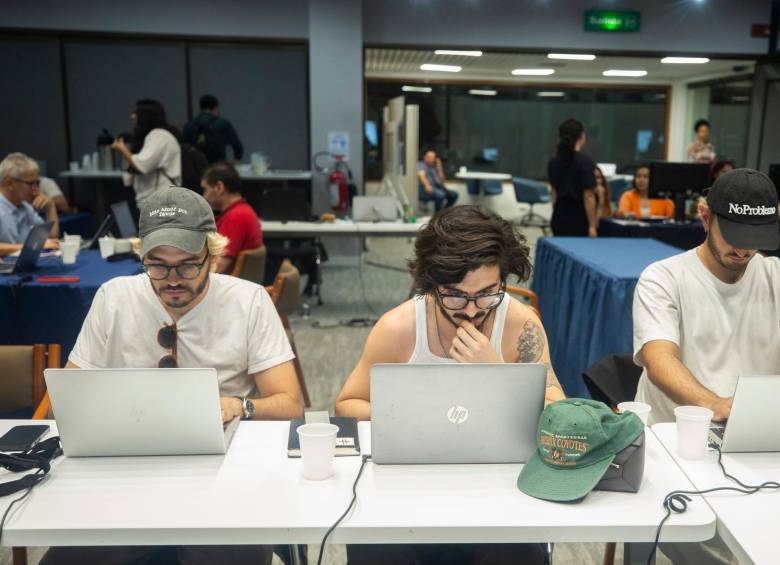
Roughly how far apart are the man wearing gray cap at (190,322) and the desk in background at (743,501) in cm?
97

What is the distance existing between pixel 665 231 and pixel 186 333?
16.2 feet

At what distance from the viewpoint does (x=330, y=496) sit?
134 centimetres

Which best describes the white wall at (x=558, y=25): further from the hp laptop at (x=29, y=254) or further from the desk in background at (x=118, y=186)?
the hp laptop at (x=29, y=254)

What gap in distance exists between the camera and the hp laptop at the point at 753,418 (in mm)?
1411

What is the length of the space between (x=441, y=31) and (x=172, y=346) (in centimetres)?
618

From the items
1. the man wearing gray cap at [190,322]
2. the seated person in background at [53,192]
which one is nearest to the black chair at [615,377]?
the man wearing gray cap at [190,322]

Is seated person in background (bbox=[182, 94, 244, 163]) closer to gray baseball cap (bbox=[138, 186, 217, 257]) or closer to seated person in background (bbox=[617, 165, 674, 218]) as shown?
seated person in background (bbox=[617, 165, 674, 218])

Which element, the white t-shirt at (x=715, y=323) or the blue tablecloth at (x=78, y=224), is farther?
the blue tablecloth at (x=78, y=224)

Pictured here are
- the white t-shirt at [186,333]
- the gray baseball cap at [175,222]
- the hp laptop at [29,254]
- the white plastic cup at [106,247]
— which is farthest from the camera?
the white plastic cup at [106,247]

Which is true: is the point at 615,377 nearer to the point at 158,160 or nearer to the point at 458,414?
the point at 458,414

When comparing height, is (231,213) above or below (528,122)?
below

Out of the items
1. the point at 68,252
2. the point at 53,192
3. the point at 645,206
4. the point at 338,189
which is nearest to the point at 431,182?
the point at 338,189

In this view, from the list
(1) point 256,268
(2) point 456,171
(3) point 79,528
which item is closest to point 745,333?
(3) point 79,528

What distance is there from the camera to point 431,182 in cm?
1049
